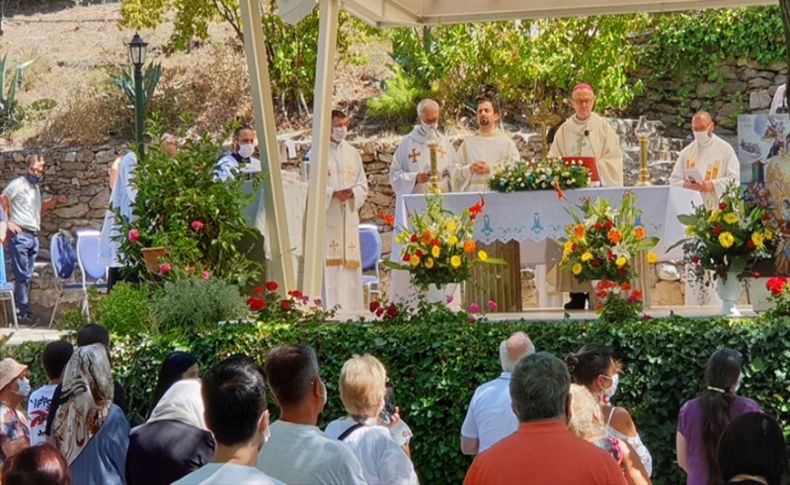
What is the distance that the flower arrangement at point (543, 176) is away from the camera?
12.6m

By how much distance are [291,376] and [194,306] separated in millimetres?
5661

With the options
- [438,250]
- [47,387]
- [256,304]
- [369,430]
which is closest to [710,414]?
[369,430]

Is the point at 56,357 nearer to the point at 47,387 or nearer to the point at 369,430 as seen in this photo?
the point at 47,387

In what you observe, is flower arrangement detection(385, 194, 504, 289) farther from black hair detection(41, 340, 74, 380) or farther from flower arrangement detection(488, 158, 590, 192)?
black hair detection(41, 340, 74, 380)

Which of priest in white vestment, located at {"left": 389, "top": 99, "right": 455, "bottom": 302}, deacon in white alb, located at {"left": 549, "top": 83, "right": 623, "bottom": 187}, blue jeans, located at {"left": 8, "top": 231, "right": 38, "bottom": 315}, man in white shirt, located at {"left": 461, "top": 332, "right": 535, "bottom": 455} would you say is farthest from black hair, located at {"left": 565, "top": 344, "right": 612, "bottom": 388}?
blue jeans, located at {"left": 8, "top": 231, "right": 38, "bottom": 315}

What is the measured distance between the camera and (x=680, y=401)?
31.7ft

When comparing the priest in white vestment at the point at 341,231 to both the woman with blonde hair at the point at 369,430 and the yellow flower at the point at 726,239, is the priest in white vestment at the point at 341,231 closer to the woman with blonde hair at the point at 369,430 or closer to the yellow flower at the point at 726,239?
the yellow flower at the point at 726,239

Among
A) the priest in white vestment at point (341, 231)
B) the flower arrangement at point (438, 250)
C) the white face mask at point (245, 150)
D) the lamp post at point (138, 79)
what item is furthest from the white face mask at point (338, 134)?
the flower arrangement at point (438, 250)

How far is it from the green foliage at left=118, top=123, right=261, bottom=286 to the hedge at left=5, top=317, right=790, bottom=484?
46.9 inches

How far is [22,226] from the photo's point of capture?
1919 centimetres

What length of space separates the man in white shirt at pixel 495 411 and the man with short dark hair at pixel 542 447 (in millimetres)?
2038

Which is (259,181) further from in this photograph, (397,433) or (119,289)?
(397,433)

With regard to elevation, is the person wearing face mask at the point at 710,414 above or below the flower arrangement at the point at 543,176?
below

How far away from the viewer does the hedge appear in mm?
9555
